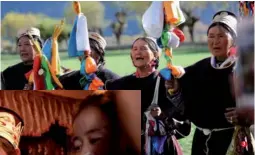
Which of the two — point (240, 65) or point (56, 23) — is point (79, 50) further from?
point (240, 65)

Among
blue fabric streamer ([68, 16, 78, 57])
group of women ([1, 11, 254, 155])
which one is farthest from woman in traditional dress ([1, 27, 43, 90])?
blue fabric streamer ([68, 16, 78, 57])

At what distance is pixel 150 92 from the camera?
2863 mm

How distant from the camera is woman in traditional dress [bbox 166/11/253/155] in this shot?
8.99ft

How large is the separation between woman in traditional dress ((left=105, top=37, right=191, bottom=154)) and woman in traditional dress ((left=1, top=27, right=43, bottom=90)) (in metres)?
0.43

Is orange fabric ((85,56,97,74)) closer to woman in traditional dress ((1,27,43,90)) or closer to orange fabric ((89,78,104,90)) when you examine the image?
orange fabric ((89,78,104,90))

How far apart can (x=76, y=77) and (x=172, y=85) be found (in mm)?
489

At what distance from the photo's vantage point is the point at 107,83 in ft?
9.50

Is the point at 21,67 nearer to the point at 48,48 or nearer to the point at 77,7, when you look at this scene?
the point at 48,48

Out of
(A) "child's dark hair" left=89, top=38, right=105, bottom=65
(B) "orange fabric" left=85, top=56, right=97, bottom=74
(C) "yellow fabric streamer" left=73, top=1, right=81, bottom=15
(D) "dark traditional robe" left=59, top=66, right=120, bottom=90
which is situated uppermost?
(C) "yellow fabric streamer" left=73, top=1, right=81, bottom=15

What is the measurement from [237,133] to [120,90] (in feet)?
1.97

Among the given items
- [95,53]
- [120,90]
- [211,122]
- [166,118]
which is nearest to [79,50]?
[95,53]

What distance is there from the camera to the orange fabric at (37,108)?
2855mm

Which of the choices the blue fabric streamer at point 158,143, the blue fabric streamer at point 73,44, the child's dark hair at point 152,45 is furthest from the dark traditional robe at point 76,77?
the blue fabric streamer at point 158,143

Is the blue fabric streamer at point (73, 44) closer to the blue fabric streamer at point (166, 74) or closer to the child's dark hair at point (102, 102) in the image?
the child's dark hair at point (102, 102)
